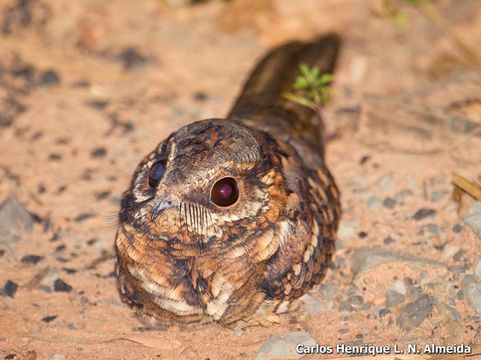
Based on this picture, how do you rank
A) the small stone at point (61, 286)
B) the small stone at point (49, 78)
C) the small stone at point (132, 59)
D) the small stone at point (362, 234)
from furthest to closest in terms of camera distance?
the small stone at point (132, 59)
the small stone at point (49, 78)
the small stone at point (362, 234)
the small stone at point (61, 286)

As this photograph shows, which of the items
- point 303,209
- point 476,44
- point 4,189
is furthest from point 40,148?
point 476,44

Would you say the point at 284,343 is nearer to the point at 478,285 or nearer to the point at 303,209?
the point at 303,209

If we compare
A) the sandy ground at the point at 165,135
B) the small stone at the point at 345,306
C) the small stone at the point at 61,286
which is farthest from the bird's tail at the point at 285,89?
the small stone at the point at 61,286

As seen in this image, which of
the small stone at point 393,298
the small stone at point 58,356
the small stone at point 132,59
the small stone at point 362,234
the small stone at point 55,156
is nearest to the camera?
the small stone at point 58,356

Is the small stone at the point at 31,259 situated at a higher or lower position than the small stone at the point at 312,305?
higher

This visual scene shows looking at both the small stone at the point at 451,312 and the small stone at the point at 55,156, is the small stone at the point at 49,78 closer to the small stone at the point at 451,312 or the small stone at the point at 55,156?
the small stone at the point at 55,156

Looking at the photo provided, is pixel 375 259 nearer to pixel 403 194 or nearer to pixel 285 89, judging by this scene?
pixel 403 194

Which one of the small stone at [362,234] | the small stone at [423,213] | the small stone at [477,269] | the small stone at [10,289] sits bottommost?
the small stone at [362,234]

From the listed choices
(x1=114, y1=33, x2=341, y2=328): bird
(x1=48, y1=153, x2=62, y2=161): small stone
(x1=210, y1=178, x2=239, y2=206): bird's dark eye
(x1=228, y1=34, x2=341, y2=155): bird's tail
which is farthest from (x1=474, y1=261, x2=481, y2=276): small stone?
(x1=48, y1=153, x2=62, y2=161): small stone
